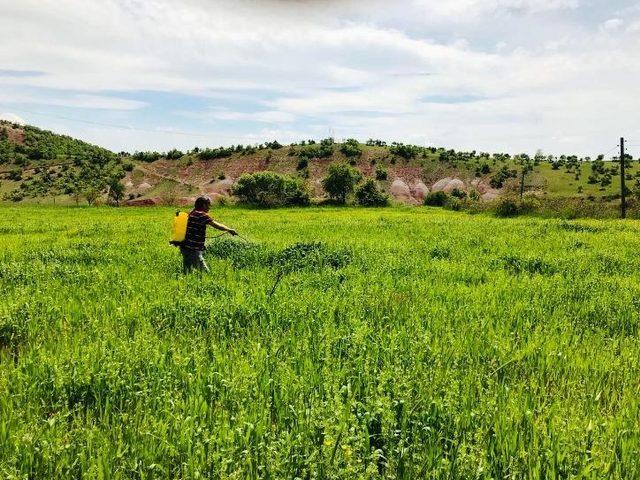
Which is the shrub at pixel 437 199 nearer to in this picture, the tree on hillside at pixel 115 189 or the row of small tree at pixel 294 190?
the row of small tree at pixel 294 190

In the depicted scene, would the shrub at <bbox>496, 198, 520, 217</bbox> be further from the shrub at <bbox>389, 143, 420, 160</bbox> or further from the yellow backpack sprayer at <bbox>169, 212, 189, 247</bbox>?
the shrub at <bbox>389, 143, 420, 160</bbox>

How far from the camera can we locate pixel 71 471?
9.95ft

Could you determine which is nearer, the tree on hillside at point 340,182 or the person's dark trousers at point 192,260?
the person's dark trousers at point 192,260

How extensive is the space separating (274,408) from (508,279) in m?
7.75

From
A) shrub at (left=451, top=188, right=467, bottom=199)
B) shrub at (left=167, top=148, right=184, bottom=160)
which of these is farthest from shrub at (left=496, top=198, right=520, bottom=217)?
shrub at (left=167, top=148, right=184, bottom=160)

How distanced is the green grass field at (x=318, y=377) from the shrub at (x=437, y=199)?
77.0 metres

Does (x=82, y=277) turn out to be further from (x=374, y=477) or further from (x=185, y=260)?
(x=374, y=477)

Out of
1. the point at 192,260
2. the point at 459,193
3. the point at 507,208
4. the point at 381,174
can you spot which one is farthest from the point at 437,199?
the point at 192,260

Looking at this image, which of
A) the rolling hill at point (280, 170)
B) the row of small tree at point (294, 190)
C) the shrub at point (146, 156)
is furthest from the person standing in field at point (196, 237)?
the shrub at point (146, 156)

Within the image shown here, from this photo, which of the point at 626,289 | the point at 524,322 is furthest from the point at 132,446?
the point at 626,289

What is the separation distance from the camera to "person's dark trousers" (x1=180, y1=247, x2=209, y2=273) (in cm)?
1068

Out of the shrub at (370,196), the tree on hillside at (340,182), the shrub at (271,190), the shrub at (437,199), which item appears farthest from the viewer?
the tree on hillside at (340,182)

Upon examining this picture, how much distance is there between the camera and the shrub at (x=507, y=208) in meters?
46.2

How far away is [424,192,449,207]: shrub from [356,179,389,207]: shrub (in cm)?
987
